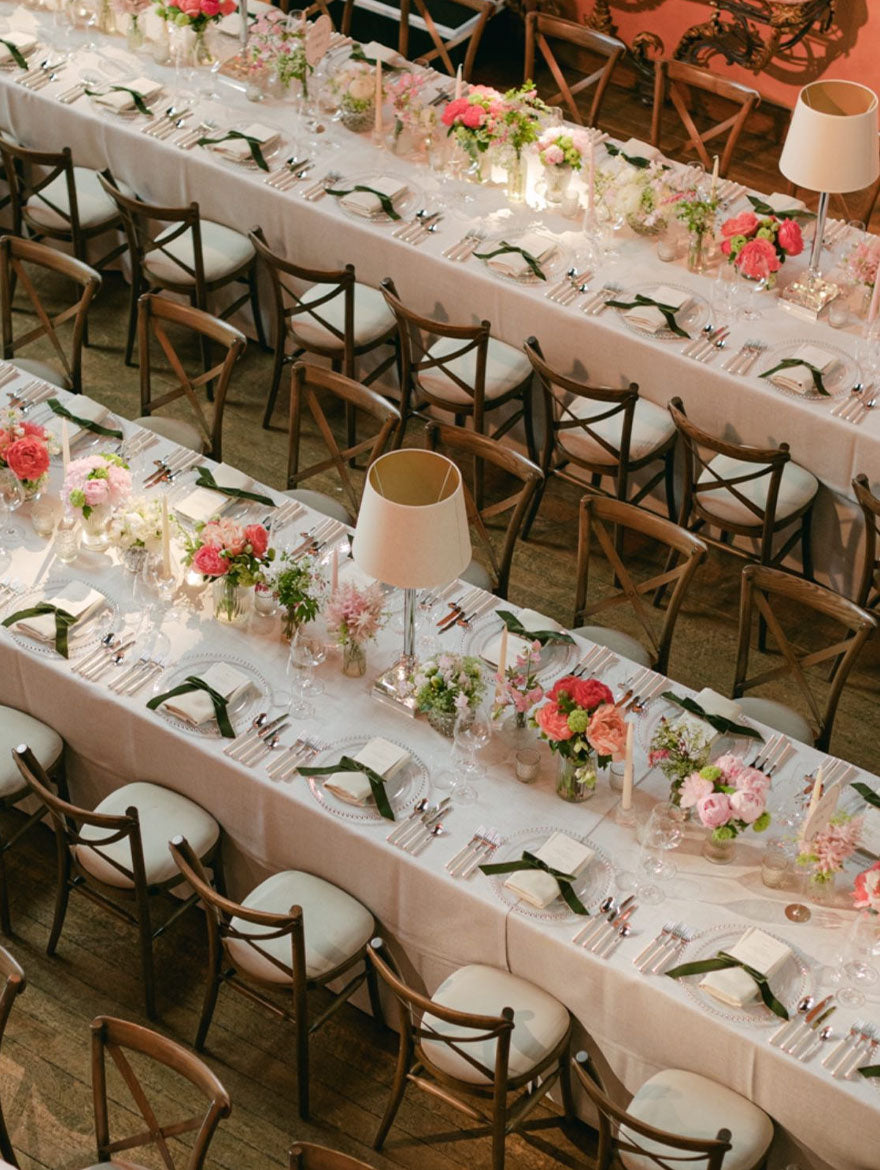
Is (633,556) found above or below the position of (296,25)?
below

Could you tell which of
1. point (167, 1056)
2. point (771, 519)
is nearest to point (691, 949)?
point (167, 1056)

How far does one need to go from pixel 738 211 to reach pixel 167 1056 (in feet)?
16.0

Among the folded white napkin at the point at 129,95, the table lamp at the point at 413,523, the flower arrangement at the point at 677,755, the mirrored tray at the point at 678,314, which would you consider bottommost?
the flower arrangement at the point at 677,755

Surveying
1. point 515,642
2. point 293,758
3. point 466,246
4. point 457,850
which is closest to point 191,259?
point 466,246

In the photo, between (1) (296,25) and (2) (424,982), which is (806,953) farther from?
(1) (296,25)

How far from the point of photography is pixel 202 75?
26.5ft

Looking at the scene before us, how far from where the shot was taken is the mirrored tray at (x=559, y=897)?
470 cm

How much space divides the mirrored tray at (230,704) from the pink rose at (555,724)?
976 mm

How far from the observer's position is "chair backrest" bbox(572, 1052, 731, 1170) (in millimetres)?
4043

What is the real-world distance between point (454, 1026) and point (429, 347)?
11.7 feet

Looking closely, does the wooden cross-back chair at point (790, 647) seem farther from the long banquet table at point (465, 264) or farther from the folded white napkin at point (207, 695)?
the folded white napkin at point (207, 695)

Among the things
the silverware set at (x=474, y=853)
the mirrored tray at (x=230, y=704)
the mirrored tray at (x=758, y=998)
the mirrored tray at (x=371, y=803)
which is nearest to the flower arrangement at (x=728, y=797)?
the mirrored tray at (x=758, y=998)

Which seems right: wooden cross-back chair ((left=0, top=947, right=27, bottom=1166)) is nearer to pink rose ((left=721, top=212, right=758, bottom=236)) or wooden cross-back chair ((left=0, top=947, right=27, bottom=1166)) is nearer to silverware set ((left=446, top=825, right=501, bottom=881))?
silverware set ((left=446, top=825, right=501, bottom=881))

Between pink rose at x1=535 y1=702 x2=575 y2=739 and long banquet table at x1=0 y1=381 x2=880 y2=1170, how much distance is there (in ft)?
0.92
